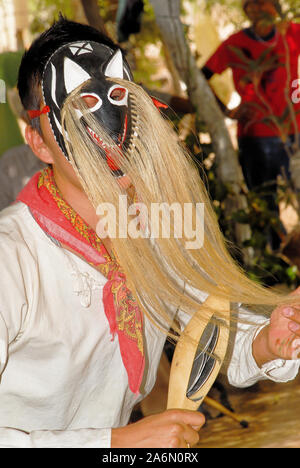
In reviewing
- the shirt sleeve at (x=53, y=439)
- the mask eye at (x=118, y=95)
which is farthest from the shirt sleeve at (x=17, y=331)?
the mask eye at (x=118, y=95)

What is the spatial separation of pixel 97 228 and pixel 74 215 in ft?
0.14

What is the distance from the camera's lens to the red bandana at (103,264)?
94cm

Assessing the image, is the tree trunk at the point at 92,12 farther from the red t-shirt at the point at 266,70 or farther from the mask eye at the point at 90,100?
the mask eye at the point at 90,100

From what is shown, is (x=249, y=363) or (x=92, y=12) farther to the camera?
(x=92, y=12)

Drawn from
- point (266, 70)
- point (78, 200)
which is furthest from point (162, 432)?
point (266, 70)

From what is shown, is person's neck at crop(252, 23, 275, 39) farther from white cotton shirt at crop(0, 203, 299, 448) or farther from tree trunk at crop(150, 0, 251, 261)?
white cotton shirt at crop(0, 203, 299, 448)

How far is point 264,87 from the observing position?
270 centimetres

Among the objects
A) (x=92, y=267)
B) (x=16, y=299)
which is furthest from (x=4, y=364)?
(x=92, y=267)

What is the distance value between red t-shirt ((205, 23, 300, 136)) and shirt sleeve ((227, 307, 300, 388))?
5.57ft

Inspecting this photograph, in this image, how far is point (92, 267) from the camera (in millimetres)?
961

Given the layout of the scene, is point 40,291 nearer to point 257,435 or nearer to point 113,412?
point 113,412

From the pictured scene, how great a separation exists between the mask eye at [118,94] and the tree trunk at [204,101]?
62.3 inches

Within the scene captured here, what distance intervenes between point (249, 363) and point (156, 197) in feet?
0.97

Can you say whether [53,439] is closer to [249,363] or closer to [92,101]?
[249,363]
